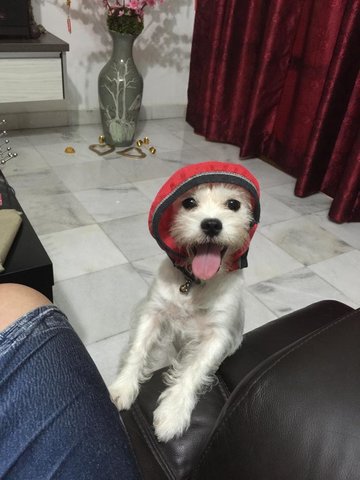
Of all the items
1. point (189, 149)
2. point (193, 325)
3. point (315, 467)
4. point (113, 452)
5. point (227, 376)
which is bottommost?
point (189, 149)

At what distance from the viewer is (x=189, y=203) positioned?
0.97 metres

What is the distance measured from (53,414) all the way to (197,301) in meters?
0.53

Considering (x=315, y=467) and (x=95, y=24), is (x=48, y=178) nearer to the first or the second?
(x=95, y=24)

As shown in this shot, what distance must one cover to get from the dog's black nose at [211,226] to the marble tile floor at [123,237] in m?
0.70

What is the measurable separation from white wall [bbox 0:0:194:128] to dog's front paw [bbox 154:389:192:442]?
9.33ft

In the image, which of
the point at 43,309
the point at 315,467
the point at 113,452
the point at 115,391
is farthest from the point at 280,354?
the point at 115,391

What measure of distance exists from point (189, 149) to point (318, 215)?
1174 millimetres

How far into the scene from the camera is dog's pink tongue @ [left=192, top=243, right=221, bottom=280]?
3.10 ft

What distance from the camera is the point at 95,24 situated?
3043mm

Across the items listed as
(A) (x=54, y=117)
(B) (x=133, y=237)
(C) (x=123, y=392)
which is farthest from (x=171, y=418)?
(A) (x=54, y=117)

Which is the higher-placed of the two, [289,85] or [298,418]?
[298,418]

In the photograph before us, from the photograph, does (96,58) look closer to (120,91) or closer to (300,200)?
(120,91)

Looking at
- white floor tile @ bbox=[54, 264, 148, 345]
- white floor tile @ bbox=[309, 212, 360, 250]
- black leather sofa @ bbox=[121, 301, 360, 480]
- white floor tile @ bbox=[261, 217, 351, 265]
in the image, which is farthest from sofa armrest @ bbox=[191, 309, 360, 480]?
white floor tile @ bbox=[309, 212, 360, 250]

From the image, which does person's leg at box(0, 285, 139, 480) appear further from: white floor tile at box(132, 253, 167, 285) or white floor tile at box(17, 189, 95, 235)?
white floor tile at box(17, 189, 95, 235)
